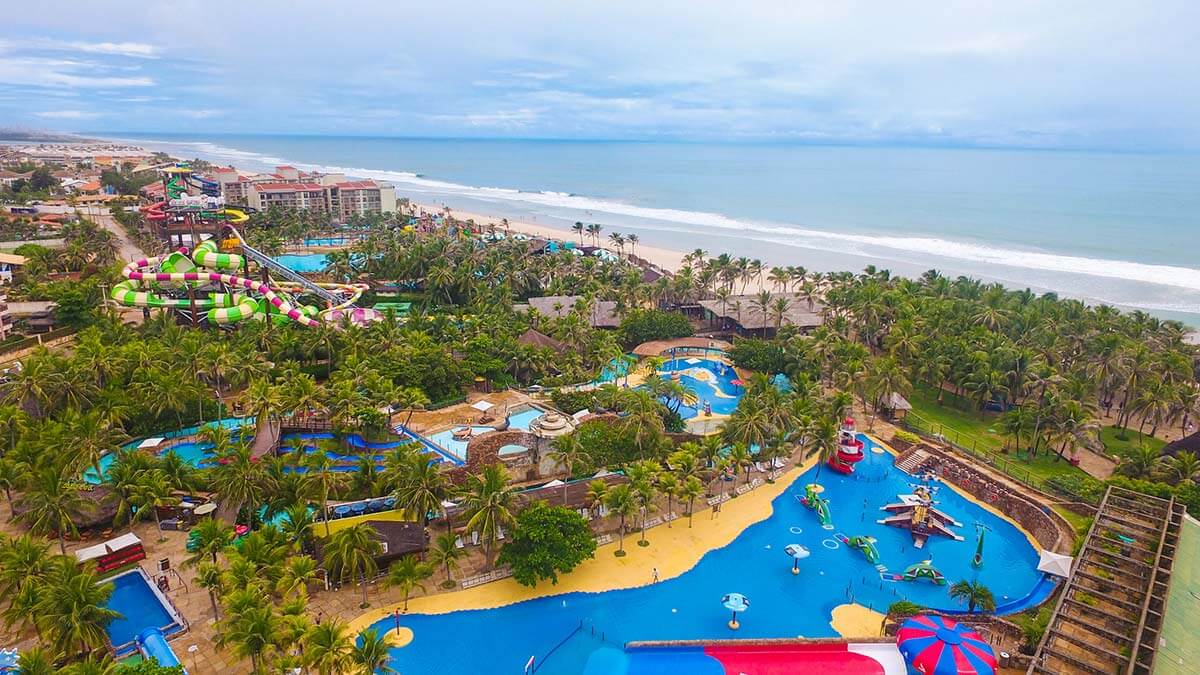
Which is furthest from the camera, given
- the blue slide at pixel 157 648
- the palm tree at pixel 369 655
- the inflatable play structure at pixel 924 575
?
the inflatable play structure at pixel 924 575

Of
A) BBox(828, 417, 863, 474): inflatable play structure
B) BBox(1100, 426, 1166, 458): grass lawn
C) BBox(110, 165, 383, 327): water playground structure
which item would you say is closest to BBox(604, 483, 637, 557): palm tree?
BBox(828, 417, 863, 474): inflatable play structure

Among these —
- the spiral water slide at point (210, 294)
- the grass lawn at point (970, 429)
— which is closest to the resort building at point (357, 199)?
the spiral water slide at point (210, 294)

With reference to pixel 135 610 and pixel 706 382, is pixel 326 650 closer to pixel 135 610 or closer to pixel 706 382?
pixel 135 610

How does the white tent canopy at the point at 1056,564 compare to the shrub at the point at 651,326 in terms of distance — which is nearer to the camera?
the white tent canopy at the point at 1056,564

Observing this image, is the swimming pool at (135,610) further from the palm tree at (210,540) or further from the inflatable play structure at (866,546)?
the inflatable play structure at (866,546)

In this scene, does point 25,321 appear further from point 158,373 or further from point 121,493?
point 121,493

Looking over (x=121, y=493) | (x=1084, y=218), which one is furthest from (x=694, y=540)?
(x=1084, y=218)

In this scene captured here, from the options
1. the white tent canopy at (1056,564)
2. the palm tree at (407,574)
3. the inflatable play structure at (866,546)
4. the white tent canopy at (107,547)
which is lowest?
the white tent canopy at (107,547)
